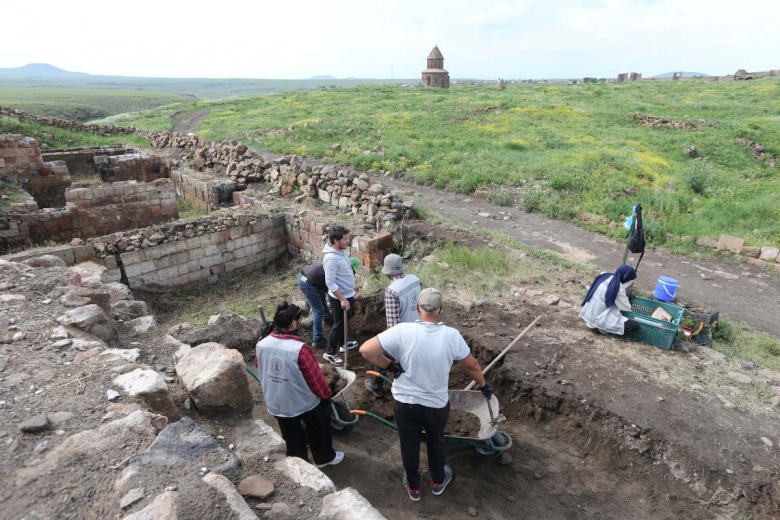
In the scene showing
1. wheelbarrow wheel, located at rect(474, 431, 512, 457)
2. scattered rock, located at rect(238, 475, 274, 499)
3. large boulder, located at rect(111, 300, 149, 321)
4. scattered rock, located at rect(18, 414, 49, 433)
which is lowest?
wheelbarrow wheel, located at rect(474, 431, 512, 457)

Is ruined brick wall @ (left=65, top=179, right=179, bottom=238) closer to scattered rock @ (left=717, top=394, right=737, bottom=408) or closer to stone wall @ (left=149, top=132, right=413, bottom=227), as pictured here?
stone wall @ (left=149, top=132, right=413, bottom=227)

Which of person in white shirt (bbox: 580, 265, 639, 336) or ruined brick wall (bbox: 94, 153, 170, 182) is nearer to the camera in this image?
person in white shirt (bbox: 580, 265, 639, 336)

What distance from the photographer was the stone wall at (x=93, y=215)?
9.52 m

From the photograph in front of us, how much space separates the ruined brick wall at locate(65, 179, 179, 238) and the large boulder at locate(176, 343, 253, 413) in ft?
28.9

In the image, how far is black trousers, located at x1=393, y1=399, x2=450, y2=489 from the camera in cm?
367

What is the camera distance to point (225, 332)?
6395 mm

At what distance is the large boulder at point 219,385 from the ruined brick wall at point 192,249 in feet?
18.5

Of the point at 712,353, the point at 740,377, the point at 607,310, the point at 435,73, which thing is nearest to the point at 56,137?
the point at 607,310

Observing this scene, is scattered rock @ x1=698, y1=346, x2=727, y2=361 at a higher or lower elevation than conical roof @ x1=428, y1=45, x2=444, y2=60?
lower

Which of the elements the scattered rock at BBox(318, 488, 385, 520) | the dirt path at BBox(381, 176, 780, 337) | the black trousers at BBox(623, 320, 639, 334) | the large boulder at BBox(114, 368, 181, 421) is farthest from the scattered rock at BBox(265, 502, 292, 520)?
the dirt path at BBox(381, 176, 780, 337)

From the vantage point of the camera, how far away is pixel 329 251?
5781mm

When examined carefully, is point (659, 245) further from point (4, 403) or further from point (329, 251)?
point (4, 403)

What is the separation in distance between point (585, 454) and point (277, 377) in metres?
3.25

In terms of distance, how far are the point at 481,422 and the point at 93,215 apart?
1017 cm
